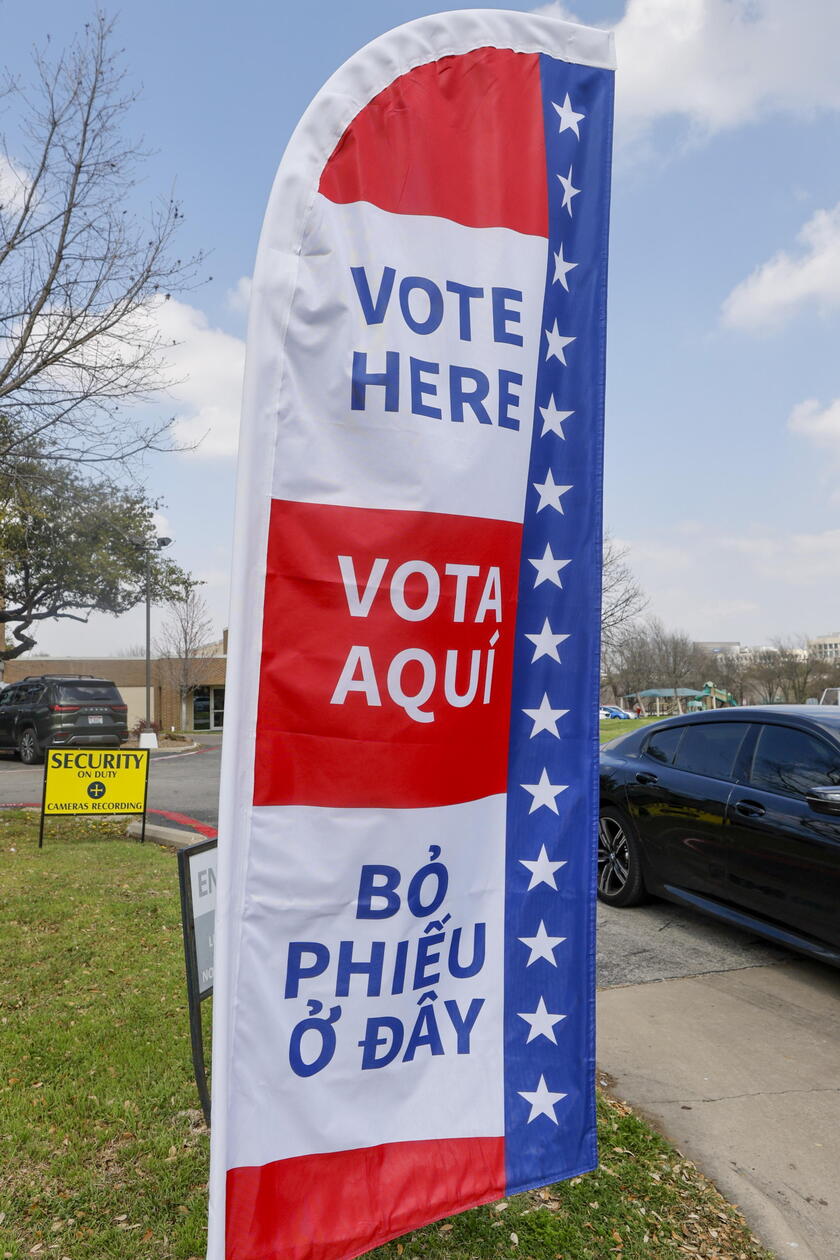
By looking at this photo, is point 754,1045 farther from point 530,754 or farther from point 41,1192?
point 41,1192

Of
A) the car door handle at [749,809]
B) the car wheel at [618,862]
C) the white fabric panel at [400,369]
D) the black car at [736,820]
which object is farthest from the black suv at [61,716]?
the white fabric panel at [400,369]

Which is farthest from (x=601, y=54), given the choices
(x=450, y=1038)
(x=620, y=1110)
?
(x=620, y=1110)

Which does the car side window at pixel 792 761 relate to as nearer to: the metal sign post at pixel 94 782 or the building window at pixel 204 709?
the metal sign post at pixel 94 782

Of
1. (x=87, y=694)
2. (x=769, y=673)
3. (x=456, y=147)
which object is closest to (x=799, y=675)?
(x=769, y=673)

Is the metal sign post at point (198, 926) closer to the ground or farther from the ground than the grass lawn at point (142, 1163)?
farther from the ground

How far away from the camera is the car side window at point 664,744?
20.7 ft

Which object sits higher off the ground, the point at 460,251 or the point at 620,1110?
the point at 460,251

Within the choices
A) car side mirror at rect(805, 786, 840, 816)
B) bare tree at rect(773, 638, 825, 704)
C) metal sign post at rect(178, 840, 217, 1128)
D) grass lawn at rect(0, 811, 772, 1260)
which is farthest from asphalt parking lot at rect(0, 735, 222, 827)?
bare tree at rect(773, 638, 825, 704)

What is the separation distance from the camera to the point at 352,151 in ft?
6.58

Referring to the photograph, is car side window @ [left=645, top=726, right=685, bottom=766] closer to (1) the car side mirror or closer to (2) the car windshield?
(1) the car side mirror

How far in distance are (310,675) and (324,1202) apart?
116 cm

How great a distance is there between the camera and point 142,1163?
3.03 metres

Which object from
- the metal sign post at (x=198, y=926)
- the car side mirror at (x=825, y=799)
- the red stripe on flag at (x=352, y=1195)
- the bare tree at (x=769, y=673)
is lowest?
the red stripe on flag at (x=352, y=1195)

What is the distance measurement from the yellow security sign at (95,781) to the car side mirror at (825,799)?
5870 mm
